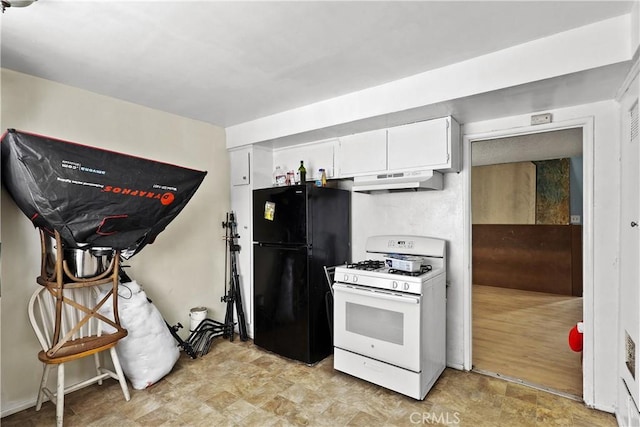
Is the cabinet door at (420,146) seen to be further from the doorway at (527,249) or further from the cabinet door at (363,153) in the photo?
the doorway at (527,249)

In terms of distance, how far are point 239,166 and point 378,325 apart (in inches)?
92.4

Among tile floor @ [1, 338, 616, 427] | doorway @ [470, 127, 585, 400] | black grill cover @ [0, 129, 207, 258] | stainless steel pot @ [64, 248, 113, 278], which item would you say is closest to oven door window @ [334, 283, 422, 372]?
tile floor @ [1, 338, 616, 427]

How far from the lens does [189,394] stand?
102 inches

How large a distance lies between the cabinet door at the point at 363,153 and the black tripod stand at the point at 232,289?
1454 mm

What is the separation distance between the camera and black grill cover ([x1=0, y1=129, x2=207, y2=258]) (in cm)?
200

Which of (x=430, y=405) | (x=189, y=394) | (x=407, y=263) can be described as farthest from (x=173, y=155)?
(x=430, y=405)

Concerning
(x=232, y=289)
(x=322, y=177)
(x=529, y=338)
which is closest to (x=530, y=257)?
(x=529, y=338)

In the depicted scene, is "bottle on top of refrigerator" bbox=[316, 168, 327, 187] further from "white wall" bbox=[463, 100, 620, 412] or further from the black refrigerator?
"white wall" bbox=[463, 100, 620, 412]

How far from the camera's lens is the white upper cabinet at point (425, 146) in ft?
8.70

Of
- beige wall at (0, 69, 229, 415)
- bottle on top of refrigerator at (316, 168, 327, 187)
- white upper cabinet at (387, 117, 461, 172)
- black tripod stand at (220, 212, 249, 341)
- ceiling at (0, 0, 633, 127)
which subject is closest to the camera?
ceiling at (0, 0, 633, 127)

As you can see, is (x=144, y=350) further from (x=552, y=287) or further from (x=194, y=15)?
(x=552, y=287)

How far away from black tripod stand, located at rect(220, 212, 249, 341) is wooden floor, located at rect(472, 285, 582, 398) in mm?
2429

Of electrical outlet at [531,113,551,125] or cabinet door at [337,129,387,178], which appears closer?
electrical outlet at [531,113,551,125]

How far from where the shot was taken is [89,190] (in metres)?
2.17
